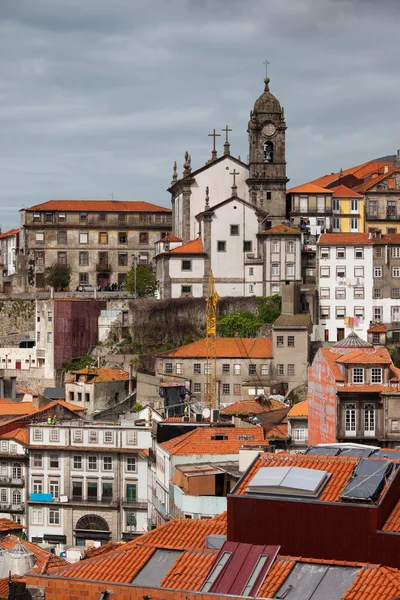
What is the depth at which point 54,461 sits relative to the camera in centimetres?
7581

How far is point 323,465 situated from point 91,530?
4350 centimetres

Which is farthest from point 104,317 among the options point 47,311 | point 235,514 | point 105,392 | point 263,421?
point 235,514

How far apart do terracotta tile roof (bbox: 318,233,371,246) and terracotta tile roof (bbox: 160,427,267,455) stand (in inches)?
1563

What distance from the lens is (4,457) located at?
7756 centimetres

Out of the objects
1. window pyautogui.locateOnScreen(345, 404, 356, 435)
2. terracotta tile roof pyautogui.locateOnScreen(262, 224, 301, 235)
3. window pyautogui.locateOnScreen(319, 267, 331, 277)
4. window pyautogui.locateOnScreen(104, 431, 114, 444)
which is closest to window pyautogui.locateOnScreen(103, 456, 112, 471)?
window pyautogui.locateOnScreen(104, 431, 114, 444)

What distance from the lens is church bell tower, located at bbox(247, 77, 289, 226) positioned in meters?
114

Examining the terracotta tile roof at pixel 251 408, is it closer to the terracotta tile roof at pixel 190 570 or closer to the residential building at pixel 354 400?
the residential building at pixel 354 400

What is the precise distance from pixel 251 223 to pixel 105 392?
66.2 ft

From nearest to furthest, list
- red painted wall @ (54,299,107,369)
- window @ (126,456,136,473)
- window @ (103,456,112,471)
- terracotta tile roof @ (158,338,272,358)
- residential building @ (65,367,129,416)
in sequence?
1. window @ (126,456,136,473)
2. window @ (103,456,112,471)
3. residential building @ (65,367,129,416)
4. terracotta tile roof @ (158,338,272,358)
5. red painted wall @ (54,299,107,369)

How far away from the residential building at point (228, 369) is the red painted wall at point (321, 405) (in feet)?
76.3

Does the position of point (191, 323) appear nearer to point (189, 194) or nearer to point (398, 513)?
point (189, 194)

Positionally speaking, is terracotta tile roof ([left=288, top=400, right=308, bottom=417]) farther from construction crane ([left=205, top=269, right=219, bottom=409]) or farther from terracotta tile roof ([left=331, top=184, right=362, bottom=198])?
terracotta tile roof ([left=331, top=184, right=362, bottom=198])

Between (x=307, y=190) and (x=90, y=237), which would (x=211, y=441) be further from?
(x=90, y=237)

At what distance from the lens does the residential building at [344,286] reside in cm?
10450
